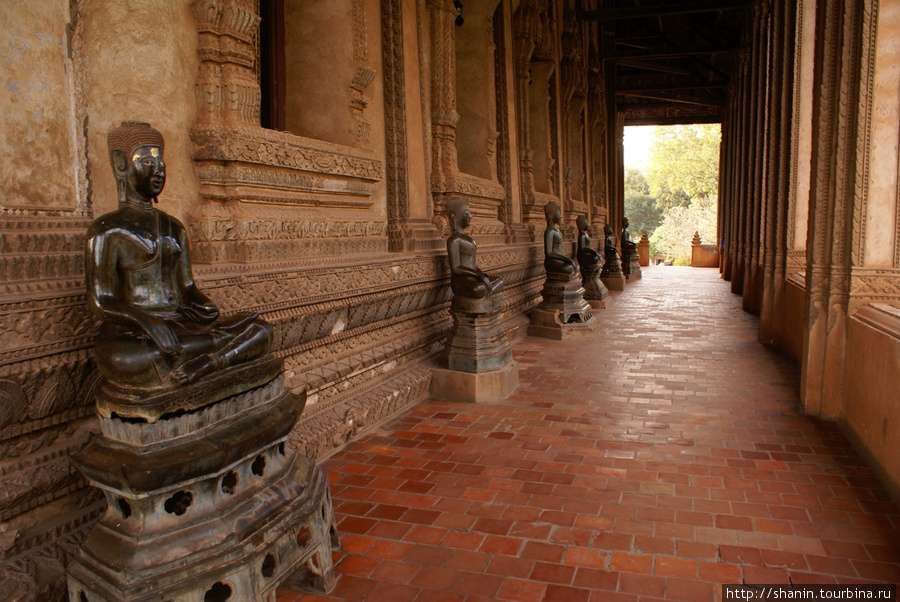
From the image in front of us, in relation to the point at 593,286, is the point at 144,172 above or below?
above

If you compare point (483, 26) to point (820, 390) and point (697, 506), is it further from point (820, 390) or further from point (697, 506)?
point (697, 506)

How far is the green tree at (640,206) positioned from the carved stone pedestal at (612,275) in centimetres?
3777

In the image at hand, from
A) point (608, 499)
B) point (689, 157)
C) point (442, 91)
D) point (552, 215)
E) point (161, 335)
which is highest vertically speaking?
point (689, 157)

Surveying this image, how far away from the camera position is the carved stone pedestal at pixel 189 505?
2.02 meters

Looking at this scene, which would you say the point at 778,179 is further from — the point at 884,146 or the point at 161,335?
the point at 161,335

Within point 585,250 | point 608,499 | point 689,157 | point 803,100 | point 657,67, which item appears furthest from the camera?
point 689,157

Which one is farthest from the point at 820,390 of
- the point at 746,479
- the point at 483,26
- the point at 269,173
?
the point at 483,26

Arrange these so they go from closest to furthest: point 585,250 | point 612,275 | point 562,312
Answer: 1. point 562,312
2. point 585,250
3. point 612,275

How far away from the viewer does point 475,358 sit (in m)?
5.07

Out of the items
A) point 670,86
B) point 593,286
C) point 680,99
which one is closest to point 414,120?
point 593,286

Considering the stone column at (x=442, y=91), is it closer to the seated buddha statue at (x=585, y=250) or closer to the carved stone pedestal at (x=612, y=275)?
the seated buddha statue at (x=585, y=250)

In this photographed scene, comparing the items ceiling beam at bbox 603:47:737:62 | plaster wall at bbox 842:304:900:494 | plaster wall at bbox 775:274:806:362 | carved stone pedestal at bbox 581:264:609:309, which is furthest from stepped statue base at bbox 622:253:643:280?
plaster wall at bbox 842:304:900:494

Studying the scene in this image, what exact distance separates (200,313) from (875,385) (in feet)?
12.3

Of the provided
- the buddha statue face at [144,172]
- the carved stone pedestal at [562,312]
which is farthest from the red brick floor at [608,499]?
the carved stone pedestal at [562,312]
